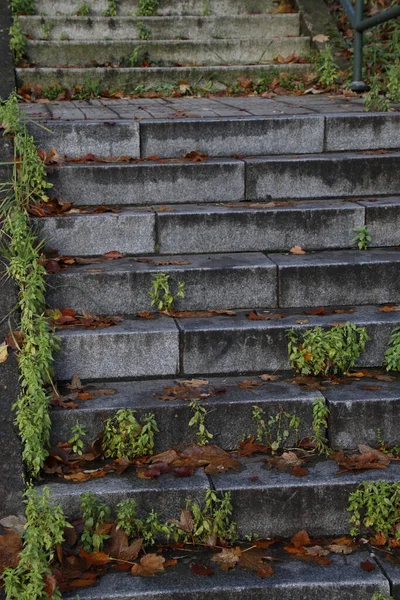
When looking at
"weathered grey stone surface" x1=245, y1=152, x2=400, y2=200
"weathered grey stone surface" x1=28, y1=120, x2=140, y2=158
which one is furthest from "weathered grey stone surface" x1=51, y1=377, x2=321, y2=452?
"weathered grey stone surface" x1=28, y1=120, x2=140, y2=158

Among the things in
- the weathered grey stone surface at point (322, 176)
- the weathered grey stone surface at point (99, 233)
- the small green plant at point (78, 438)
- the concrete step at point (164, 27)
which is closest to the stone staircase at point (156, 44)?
the concrete step at point (164, 27)

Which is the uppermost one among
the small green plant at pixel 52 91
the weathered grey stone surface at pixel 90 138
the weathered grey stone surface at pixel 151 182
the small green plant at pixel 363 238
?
the small green plant at pixel 52 91

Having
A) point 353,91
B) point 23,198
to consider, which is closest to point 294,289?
point 23,198

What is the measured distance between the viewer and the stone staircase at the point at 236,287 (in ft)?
10.9

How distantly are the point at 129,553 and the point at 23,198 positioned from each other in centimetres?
199

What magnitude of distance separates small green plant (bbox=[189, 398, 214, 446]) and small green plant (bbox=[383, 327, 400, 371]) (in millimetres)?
907

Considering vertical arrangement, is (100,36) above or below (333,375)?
above

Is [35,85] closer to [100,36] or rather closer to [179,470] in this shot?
[100,36]

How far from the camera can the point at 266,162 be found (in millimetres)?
4852

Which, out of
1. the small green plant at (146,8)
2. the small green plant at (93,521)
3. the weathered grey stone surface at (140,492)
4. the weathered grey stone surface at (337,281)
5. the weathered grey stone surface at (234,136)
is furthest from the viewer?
the small green plant at (146,8)

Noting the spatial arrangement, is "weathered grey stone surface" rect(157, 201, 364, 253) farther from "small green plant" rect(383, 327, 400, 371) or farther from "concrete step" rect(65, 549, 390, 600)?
"concrete step" rect(65, 549, 390, 600)

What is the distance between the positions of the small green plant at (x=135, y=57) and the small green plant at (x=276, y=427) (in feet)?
13.3

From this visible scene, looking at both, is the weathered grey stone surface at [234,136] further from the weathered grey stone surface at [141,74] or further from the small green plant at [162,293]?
the weathered grey stone surface at [141,74]

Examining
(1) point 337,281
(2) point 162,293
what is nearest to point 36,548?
(2) point 162,293
